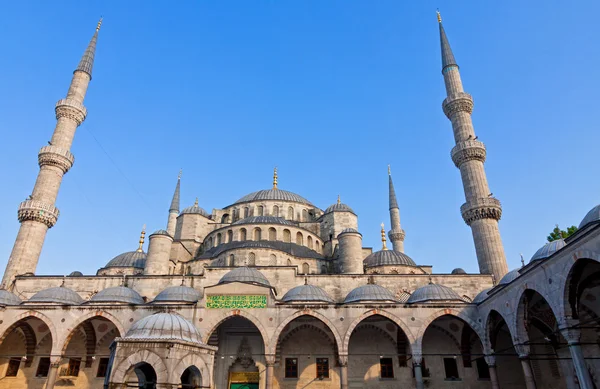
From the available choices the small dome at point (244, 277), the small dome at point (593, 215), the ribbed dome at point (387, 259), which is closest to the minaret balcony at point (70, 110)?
the small dome at point (244, 277)

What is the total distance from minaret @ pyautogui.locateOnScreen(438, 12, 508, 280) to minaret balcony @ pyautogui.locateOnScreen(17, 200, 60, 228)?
21.4 m

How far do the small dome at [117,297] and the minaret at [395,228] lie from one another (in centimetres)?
1852

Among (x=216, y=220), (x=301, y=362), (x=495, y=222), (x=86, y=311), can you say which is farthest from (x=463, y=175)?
(x=86, y=311)

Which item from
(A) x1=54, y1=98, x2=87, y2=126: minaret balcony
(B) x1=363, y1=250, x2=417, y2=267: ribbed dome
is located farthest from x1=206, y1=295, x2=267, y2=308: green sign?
(A) x1=54, y1=98, x2=87, y2=126: minaret balcony

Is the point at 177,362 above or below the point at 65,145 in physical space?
below

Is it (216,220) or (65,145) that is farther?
(216,220)

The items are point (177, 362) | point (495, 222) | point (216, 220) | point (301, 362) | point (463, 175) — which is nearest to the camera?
point (177, 362)

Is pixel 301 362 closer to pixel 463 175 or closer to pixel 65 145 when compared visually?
pixel 463 175

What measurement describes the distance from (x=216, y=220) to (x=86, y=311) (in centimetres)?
1268

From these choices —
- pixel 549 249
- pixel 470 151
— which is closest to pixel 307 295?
pixel 549 249

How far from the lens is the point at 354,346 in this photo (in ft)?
55.2

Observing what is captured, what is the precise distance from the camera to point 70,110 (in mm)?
23797

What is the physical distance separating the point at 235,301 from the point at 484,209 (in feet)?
42.5

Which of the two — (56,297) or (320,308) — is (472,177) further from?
(56,297)
